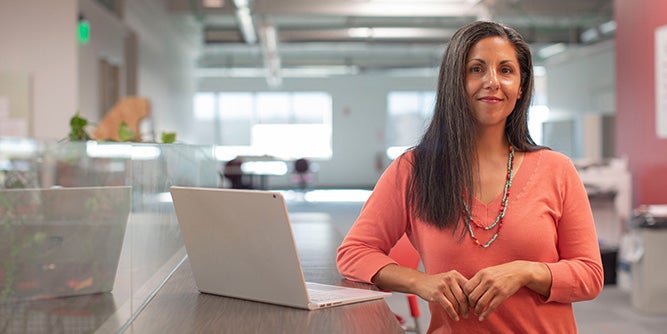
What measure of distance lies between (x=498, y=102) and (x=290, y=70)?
20.1 metres

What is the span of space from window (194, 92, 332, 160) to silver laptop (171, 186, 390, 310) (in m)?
20.9

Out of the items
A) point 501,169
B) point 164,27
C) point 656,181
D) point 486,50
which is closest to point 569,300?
point 501,169

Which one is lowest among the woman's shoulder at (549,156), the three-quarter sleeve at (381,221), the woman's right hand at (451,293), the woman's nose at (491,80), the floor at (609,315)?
the floor at (609,315)

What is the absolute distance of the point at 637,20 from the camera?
770 cm

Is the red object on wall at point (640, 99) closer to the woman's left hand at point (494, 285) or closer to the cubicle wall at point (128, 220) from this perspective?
the cubicle wall at point (128, 220)

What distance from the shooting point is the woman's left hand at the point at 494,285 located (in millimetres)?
1761

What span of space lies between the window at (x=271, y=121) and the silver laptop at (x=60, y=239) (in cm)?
2098

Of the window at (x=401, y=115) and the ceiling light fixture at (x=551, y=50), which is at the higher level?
the ceiling light fixture at (x=551, y=50)

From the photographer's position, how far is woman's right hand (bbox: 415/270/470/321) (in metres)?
1.78

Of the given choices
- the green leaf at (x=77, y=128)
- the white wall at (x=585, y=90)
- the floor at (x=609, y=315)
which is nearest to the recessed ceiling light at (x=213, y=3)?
the white wall at (x=585, y=90)

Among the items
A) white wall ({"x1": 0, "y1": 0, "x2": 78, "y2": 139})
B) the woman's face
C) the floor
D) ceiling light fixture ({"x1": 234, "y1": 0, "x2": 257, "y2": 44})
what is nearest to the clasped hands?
the woman's face

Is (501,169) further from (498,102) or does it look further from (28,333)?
(28,333)

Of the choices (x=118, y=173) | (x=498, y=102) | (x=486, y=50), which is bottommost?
(x=118, y=173)

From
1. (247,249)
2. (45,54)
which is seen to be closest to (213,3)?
(45,54)
